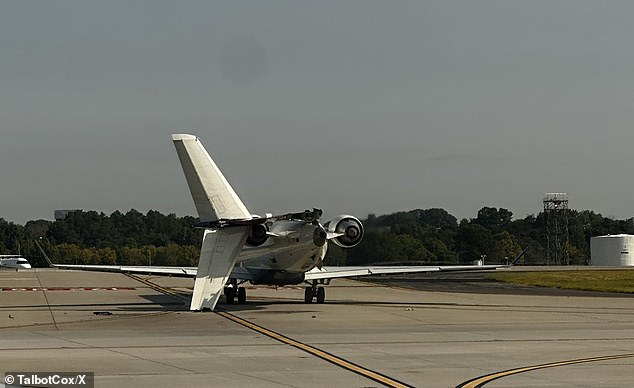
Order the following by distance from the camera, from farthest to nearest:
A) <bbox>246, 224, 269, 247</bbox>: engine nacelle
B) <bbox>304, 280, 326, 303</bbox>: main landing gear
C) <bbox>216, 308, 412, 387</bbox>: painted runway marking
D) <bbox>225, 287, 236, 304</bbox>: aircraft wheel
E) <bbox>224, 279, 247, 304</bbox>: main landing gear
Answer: <bbox>304, 280, 326, 303</bbox>: main landing gear, <bbox>225, 287, 236, 304</bbox>: aircraft wheel, <bbox>224, 279, 247, 304</bbox>: main landing gear, <bbox>246, 224, 269, 247</bbox>: engine nacelle, <bbox>216, 308, 412, 387</bbox>: painted runway marking

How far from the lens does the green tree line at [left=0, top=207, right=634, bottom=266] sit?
177ft

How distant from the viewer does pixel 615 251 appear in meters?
124

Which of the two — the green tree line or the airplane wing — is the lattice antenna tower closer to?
the green tree line

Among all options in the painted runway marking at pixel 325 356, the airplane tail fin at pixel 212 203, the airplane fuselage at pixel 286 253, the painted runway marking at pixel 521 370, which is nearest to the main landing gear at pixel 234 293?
the airplane fuselage at pixel 286 253

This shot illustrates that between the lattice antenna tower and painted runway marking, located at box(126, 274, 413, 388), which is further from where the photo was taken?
the lattice antenna tower

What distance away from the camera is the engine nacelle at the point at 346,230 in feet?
139

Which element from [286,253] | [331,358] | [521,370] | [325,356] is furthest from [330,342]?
[286,253]

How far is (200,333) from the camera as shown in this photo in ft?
95.4

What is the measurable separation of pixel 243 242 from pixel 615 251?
3692 inches

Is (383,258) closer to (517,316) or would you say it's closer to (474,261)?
(517,316)

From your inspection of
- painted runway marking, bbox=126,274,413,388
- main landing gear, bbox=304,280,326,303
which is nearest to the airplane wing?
main landing gear, bbox=304,280,326,303

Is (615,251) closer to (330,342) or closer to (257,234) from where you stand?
(257,234)

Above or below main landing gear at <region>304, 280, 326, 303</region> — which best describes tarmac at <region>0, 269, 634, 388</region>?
below

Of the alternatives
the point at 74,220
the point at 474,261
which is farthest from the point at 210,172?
the point at 74,220
